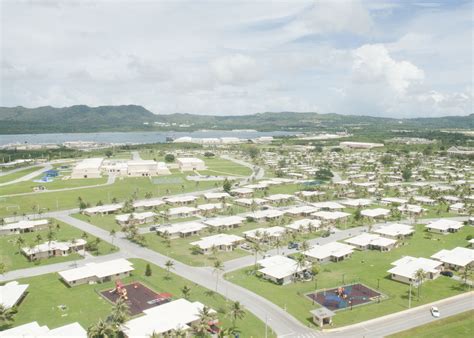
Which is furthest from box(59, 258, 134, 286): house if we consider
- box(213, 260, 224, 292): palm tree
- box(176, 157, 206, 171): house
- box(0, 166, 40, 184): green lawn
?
box(176, 157, 206, 171): house

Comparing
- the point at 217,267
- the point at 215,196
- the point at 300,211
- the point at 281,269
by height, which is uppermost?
the point at 217,267

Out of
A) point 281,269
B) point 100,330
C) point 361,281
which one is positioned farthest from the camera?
point 281,269

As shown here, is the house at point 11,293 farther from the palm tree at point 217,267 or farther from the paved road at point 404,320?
the paved road at point 404,320

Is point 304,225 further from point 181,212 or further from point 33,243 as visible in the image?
point 33,243

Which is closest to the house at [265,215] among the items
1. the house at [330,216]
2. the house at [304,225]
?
the house at [304,225]

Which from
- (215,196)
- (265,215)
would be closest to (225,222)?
(265,215)

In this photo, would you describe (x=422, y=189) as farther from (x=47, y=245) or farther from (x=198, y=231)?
(x=47, y=245)
